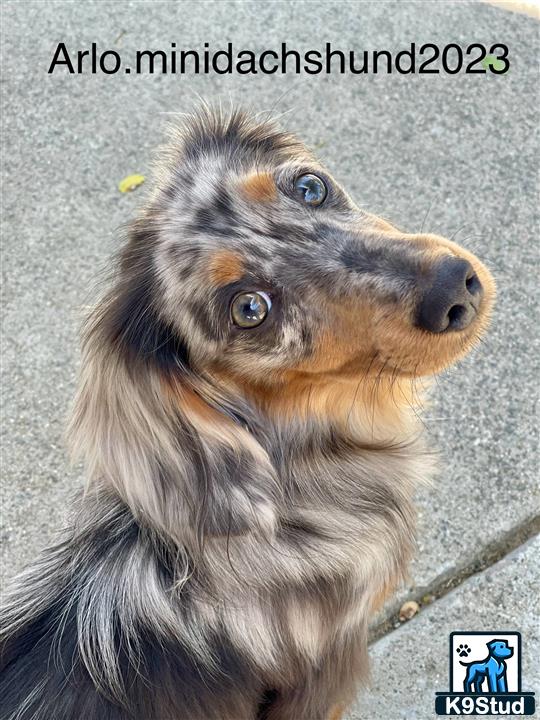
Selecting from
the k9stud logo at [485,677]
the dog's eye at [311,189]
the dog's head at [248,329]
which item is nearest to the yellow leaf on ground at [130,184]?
the dog's head at [248,329]

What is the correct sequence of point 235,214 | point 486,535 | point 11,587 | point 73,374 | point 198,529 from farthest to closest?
point 73,374 → point 486,535 → point 11,587 → point 235,214 → point 198,529

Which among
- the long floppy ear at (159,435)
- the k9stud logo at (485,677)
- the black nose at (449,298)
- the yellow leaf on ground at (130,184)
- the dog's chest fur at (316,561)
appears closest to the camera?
the black nose at (449,298)

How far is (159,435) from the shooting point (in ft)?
6.95

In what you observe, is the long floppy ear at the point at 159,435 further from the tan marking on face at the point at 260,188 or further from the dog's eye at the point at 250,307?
the tan marking on face at the point at 260,188

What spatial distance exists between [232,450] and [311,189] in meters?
0.88

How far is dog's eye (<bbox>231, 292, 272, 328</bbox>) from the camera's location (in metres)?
2.11

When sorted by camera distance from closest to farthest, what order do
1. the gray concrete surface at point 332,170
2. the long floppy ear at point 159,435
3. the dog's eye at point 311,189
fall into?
the long floppy ear at point 159,435 → the dog's eye at point 311,189 → the gray concrete surface at point 332,170

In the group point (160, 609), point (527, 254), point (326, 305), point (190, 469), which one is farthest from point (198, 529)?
point (527, 254)

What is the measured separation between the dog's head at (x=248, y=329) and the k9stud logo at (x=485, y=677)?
1255 mm

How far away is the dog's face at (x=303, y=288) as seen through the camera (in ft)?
6.63

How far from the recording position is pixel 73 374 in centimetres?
359

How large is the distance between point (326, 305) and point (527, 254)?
1.92 meters

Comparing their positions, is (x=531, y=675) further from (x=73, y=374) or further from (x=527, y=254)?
(x=73, y=374)

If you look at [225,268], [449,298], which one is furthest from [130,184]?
[449,298]
